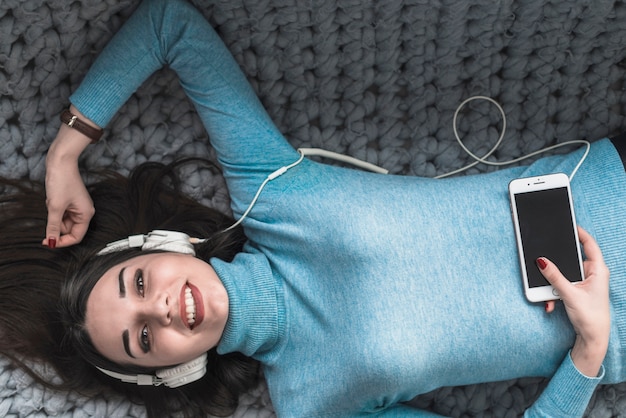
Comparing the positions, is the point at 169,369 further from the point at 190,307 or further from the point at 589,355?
the point at 589,355

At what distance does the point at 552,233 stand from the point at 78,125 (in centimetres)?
68

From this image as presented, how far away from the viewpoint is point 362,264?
3.26ft

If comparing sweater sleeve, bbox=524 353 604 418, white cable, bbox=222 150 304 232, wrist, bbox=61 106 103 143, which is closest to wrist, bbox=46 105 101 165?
wrist, bbox=61 106 103 143

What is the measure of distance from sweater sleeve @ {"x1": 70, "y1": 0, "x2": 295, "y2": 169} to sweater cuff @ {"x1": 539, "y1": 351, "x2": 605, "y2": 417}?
0.48 metres

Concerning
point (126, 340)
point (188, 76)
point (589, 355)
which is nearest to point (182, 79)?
point (188, 76)

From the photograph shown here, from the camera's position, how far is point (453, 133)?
3.96ft

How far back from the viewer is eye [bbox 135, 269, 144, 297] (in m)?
0.95

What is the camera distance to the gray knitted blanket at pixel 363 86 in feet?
3.59

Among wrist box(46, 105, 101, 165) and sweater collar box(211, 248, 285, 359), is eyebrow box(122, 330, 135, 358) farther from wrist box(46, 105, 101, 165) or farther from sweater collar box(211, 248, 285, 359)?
wrist box(46, 105, 101, 165)

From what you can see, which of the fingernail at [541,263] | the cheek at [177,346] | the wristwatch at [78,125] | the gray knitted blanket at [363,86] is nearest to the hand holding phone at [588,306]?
the fingernail at [541,263]

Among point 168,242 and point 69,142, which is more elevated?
point 69,142

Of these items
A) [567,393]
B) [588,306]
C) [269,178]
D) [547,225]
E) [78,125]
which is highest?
[78,125]

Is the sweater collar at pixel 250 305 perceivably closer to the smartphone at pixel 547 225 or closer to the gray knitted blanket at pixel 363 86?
the gray knitted blanket at pixel 363 86

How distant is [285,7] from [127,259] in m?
0.43
